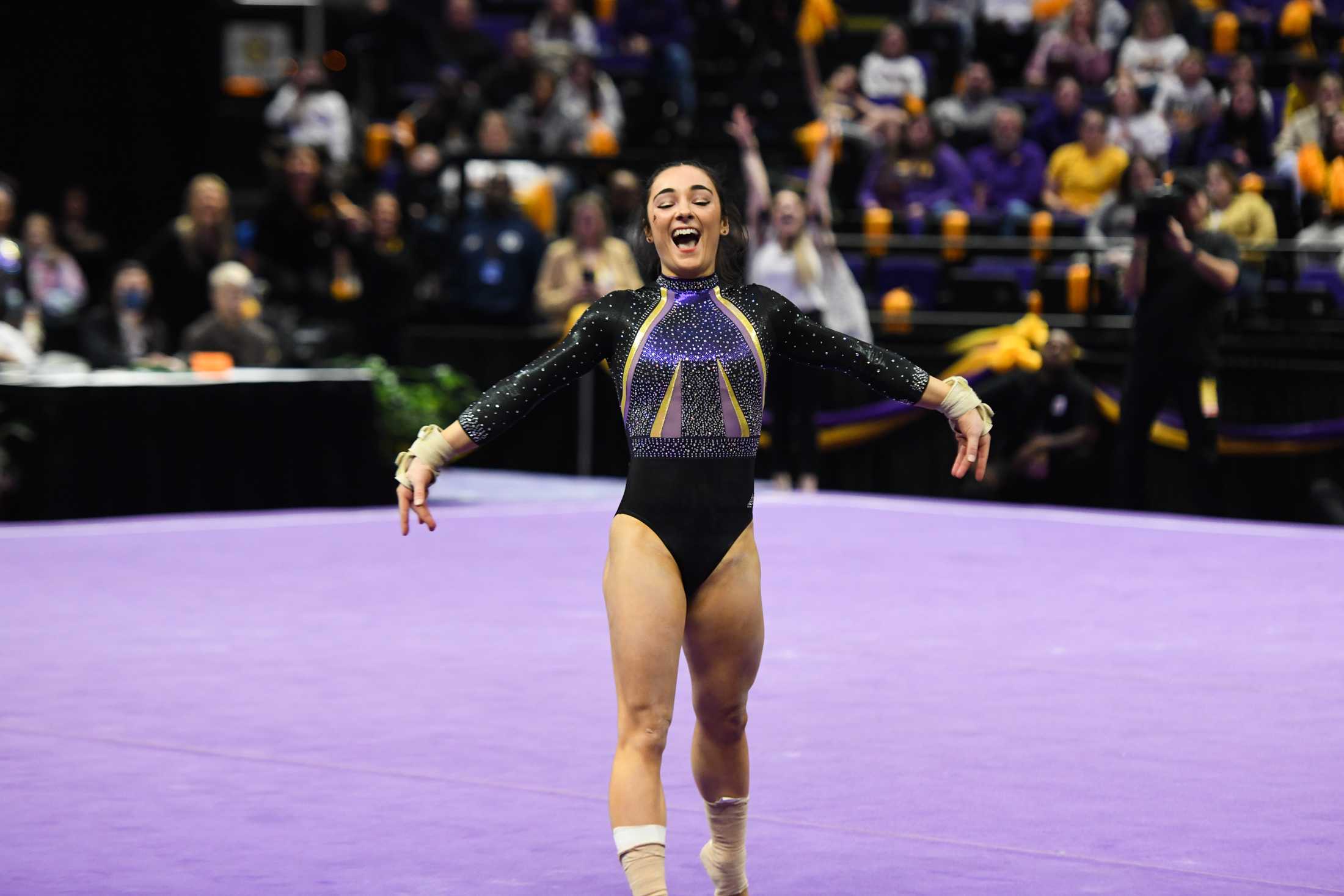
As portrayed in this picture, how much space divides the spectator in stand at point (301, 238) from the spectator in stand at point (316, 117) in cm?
266

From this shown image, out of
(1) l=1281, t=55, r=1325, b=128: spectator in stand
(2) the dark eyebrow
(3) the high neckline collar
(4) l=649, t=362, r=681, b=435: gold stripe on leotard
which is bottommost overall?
(4) l=649, t=362, r=681, b=435: gold stripe on leotard

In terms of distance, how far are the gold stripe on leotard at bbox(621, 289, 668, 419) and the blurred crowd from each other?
8.80m

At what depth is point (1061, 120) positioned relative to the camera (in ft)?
53.1

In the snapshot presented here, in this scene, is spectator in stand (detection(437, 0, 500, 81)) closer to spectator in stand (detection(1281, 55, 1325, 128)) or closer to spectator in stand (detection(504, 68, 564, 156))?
spectator in stand (detection(504, 68, 564, 156))

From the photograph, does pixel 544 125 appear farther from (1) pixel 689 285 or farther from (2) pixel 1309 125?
(1) pixel 689 285

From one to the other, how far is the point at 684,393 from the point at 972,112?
508 inches

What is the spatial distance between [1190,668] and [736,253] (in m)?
3.77

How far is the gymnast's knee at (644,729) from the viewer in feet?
14.3

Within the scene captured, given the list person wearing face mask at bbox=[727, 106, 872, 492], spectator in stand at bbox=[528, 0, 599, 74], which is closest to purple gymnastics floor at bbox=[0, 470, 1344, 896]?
person wearing face mask at bbox=[727, 106, 872, 492]

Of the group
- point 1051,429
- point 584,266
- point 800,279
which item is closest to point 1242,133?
point 1051,429

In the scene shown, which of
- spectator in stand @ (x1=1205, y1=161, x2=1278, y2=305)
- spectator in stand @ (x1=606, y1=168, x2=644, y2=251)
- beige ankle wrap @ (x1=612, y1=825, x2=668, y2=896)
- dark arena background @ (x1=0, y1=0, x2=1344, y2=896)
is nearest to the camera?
beige ankle wrap @ (x1=612, y1=825, x2=668, y2=896)

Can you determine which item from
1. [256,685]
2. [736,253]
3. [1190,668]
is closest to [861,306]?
[1190,668]

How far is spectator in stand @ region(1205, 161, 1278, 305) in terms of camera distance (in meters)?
13.8

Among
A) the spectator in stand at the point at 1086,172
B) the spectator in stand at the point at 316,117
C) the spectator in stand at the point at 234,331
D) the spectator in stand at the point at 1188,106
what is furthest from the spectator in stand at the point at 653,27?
the spectator in stand at the point at 234,331
